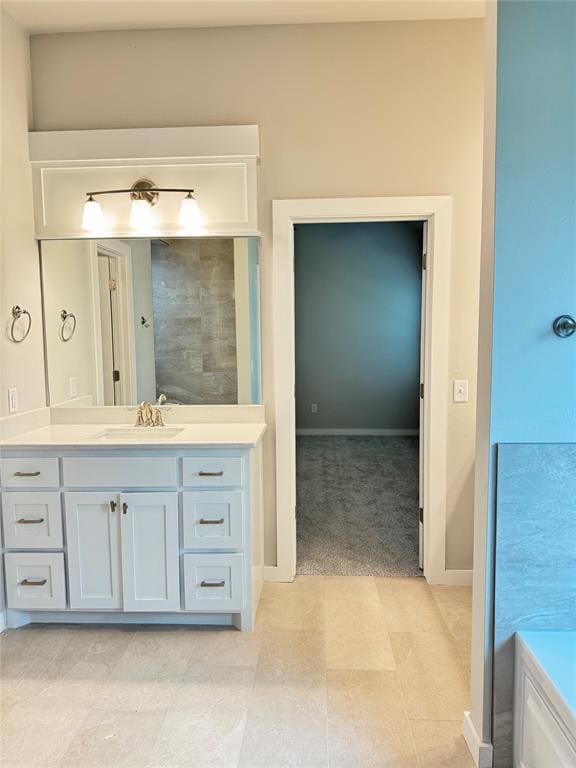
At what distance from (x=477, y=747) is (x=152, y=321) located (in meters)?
2.35

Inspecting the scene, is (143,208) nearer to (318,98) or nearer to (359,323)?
(318,98)

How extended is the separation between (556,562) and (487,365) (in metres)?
0.63

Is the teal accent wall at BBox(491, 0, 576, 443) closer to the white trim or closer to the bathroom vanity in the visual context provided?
the bathroom vanity

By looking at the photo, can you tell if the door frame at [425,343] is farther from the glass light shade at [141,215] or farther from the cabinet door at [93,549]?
the cabinet door at [93,549]

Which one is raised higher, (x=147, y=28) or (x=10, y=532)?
(x=147, y=28)

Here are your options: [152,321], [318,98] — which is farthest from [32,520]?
[318,98]

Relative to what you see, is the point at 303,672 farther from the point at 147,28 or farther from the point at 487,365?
the point at 147,28

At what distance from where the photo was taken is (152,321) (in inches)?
113

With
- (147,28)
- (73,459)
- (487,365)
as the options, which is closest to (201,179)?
(147,28)

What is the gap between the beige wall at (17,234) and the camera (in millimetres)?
2486

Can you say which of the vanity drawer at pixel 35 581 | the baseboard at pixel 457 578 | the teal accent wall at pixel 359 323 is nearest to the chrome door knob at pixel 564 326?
the baseboard at pixel 457 578

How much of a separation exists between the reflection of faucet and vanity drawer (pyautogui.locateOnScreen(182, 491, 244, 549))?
0.60 meters

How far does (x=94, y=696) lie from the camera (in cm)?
198

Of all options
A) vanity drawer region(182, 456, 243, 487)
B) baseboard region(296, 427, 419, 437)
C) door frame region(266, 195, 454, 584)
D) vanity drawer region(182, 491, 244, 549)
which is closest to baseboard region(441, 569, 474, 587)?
door frame region(266, 195, 454, 584)
